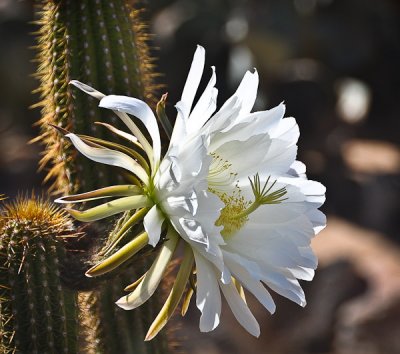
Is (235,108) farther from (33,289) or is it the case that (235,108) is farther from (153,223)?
(33,289)

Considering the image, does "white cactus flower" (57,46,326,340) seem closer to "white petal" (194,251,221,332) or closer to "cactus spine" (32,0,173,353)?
"white petal" (194,251,221,332)

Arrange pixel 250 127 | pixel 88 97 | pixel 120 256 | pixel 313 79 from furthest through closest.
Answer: pixel 313 79
pixel 88 97
pixel 250 127
pixel 120 256

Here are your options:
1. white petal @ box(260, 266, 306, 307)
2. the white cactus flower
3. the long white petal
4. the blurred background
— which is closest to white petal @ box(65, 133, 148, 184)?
the white cactus flower

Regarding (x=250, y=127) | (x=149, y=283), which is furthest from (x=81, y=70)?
(x=149, y=283)

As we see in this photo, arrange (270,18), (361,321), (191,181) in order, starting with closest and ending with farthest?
(191,181) → (361,321) → (270,18)

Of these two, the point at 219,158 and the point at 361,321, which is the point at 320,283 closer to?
the point at 361,321

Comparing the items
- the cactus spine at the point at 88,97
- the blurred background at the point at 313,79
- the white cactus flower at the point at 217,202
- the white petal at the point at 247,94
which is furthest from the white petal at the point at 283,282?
the blurred background at the point at 313,79

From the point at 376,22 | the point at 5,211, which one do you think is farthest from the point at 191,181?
the point at 376,22
